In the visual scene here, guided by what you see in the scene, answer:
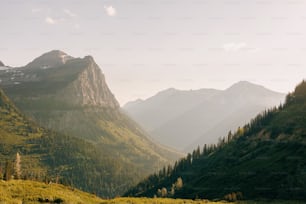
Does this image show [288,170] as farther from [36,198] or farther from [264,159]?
[36,198]

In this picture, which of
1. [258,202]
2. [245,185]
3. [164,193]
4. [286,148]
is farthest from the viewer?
[164,193]

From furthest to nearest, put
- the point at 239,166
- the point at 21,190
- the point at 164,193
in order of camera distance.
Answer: the point at 164,193
the point at 239,166
the point at 21,190

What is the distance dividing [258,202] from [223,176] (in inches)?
3197

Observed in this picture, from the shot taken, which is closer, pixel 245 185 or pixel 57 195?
pixel 57 195

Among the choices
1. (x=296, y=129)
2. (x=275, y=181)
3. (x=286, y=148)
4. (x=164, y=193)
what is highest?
(x=296, y=129)

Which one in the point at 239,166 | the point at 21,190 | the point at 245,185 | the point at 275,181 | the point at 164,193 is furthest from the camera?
the point at 164,193

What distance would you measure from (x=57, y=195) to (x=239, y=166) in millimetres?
137518

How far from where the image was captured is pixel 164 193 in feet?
649

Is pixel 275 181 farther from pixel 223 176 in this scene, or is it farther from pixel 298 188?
pixel 223 176

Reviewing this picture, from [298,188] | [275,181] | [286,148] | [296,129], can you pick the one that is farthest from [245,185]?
[296,129]

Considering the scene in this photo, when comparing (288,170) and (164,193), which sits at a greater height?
(288,170)

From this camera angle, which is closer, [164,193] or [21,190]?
[21,190]

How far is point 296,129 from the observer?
7436 inches

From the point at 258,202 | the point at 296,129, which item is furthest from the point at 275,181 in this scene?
the point at 296,129
